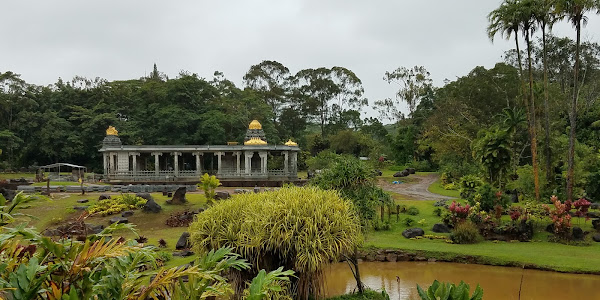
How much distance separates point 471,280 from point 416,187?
2003cm

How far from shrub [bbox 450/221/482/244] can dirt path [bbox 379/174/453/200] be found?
397 inches

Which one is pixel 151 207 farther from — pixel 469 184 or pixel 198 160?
pixel 198 160

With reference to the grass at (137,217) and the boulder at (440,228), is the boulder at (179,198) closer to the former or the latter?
the grass at (137,217)

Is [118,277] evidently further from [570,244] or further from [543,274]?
[570,244]

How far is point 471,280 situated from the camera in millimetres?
10344

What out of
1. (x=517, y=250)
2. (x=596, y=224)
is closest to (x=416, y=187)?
(x=596, y=224)

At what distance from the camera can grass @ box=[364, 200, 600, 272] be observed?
11219mm

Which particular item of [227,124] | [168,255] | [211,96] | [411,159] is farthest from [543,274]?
[211,96]

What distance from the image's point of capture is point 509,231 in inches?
554

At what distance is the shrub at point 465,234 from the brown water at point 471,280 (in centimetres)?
192

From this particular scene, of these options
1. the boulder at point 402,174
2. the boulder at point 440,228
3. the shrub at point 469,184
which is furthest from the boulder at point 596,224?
the boulder at point 402,174

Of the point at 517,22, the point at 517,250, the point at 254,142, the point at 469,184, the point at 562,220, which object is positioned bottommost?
the point at 517,250

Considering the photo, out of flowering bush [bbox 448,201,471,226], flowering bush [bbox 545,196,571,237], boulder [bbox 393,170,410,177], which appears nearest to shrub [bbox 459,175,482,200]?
flowering bush [bbox 448,201,471,226]

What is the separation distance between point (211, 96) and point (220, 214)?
39.9 meters
